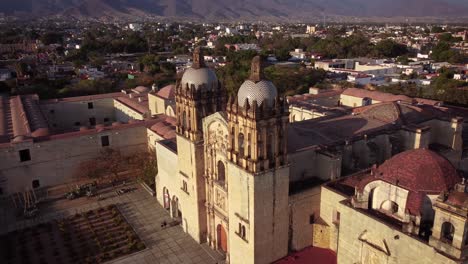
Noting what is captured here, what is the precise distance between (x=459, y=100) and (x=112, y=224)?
181 feet

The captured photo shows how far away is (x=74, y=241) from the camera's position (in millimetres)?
31906

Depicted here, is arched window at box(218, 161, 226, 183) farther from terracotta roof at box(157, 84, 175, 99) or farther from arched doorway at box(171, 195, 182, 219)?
terracotta roof at box(157, 84, 175, 99)

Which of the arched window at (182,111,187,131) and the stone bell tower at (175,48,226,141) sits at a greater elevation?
the stone bell tower at (175,48,226,141)

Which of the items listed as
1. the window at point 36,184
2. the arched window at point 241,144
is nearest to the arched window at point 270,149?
the arched window at point 241,144

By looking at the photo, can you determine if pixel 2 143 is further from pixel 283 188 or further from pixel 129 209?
pixel 283 188

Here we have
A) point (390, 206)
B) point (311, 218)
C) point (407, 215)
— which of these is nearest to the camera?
point (407, 215)

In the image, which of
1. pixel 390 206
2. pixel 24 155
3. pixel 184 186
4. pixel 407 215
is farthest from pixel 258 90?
pixel 24 155

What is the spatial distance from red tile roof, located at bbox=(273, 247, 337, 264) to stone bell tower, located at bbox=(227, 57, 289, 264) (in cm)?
77

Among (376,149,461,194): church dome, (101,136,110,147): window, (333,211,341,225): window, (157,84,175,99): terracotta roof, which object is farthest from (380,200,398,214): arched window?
(157,84,175,99): terracotta roof

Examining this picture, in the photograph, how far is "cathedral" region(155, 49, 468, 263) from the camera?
1992 cm

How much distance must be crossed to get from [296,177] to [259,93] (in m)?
7.84

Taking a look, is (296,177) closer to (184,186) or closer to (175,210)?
(184,186)

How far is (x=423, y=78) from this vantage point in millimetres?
82312

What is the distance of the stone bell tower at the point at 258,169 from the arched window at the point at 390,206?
225 inches
